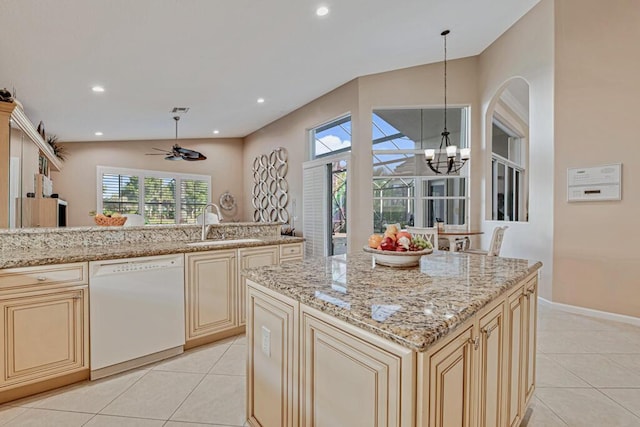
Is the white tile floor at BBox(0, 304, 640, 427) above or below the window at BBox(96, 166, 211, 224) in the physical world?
below

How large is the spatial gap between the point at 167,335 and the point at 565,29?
5251mm

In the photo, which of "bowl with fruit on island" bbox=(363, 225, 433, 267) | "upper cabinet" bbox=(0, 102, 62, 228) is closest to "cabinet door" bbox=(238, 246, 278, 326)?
"bowl with fruit on island" bbox=(363, 225, 433, 267)

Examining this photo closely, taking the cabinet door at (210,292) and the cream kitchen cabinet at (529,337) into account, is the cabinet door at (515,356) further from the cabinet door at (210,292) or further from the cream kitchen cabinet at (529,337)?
the cabinet door at (210,292)

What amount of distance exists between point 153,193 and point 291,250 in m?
5.75

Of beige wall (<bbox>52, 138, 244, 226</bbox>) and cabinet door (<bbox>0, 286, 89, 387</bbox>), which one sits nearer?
cabinet door (<bbox>0, 286, 89, 387</bbox>)

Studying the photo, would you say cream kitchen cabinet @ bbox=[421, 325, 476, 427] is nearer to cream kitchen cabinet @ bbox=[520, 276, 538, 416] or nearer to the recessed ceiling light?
cream kitchen cabinet @ bbox=[520, 276, 538, 416]

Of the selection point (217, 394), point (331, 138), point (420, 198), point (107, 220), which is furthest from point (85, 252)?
point (420, 198)

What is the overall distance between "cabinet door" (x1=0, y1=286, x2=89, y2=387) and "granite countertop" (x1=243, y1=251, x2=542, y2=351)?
54.0 inches

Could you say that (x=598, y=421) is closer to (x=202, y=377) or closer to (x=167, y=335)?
(x=202, y=377)

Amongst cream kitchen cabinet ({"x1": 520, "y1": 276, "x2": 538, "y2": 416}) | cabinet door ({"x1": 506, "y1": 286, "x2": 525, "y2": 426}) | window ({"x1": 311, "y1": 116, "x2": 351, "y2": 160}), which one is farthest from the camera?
window ({"x1": 311, "y1": 116, "x2": 351, "y2": 160})

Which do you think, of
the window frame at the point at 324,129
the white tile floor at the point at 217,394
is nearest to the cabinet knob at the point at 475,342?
the white tile floor at the point at 217,394

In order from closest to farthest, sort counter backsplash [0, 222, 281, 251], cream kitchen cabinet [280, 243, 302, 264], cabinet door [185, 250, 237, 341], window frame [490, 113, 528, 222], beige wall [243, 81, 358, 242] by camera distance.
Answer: counter backsplash [0, 222, 281, 251] → cabinet door [185, 250, 237, 341] → cream kitchen cabinet [280, 243, 302, 264] → window frame [490, 113, 528, 222] → beige wall [243, 81, 358, 242]

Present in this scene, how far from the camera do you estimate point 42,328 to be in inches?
74.2

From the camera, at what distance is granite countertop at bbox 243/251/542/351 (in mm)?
846
